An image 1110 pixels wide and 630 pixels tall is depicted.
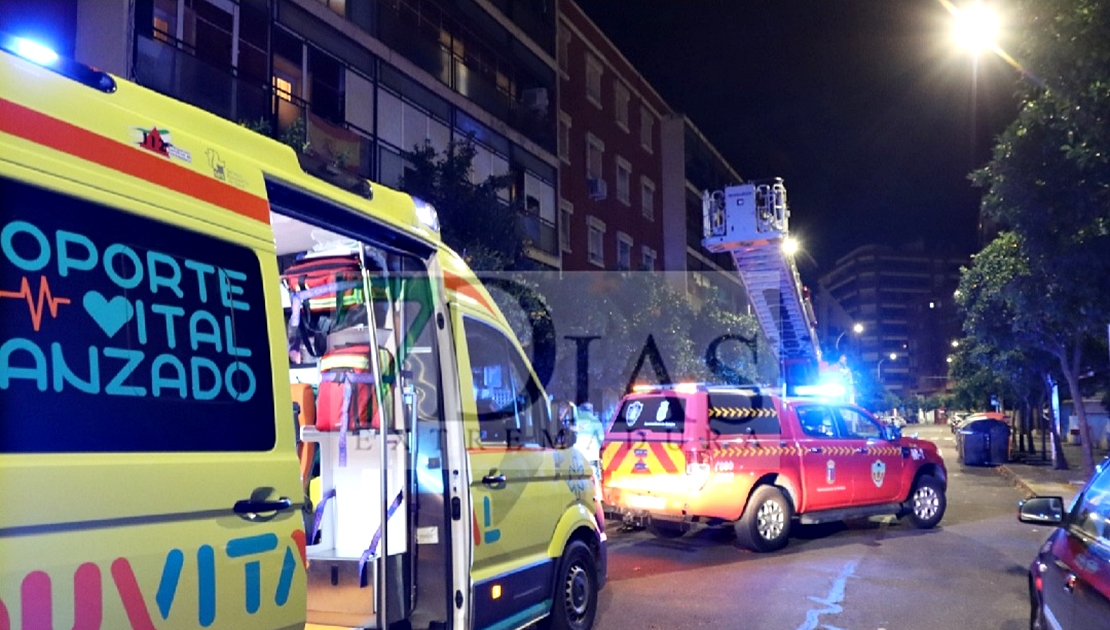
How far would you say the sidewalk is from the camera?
56.3ft

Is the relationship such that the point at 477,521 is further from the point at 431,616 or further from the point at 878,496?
the point at 878,496

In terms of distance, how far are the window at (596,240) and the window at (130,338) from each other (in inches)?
1170

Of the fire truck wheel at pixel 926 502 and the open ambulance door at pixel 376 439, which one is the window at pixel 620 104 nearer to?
the fire truck wheel at pixel 926 502

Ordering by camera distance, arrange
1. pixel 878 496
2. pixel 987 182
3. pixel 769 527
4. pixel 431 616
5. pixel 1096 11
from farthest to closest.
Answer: pixel 987 182 → pixel 878 496 → pixel 769 527 → pixel 1096 11 → pixel 431 616

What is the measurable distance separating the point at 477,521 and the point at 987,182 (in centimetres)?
1084

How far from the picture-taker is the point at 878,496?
1173 centimetres

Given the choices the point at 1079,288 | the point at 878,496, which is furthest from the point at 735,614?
the point at 1079,288

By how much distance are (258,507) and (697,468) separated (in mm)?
7307

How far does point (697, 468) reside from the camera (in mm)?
9938

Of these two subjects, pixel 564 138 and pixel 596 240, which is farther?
pixel 596 240

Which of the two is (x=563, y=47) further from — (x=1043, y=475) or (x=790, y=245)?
(x=1043, y=475)

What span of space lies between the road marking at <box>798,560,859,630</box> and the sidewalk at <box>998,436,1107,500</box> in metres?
8.50

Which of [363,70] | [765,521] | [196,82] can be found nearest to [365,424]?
[765,521]

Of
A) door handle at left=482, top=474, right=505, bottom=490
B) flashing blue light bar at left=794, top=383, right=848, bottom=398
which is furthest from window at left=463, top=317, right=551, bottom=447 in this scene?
flashing blue light bar at left=794, top=383, right=848, bottom=398
